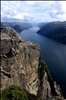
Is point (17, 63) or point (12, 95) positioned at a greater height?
point (17, 63)

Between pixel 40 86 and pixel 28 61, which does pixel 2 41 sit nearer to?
pixel 28 61

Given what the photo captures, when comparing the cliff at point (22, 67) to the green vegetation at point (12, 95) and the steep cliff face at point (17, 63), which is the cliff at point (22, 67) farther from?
the green vegetation at point (12, 95)

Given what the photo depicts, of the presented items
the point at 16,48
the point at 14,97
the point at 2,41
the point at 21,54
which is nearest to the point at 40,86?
the point at 21,54

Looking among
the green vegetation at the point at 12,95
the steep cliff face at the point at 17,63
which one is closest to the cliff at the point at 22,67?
the steep cliff face at the point at 17,63

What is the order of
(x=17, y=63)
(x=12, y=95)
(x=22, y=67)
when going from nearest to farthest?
(x=12, y=95), (x=17, y=63), (x=22, y=67)

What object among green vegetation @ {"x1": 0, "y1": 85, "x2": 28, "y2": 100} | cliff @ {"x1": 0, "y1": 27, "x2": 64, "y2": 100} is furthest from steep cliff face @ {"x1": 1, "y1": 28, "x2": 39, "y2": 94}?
green vegetation @ {"x1": 0, "y1": 85, "x2": 28, "y2": 100}

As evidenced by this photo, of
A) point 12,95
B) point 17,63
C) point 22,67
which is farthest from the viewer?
point 22,67

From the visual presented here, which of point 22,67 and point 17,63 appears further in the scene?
point 22,67

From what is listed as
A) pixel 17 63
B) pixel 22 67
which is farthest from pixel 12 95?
pixel 22 67

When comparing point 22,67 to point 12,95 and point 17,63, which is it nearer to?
point 17,63
